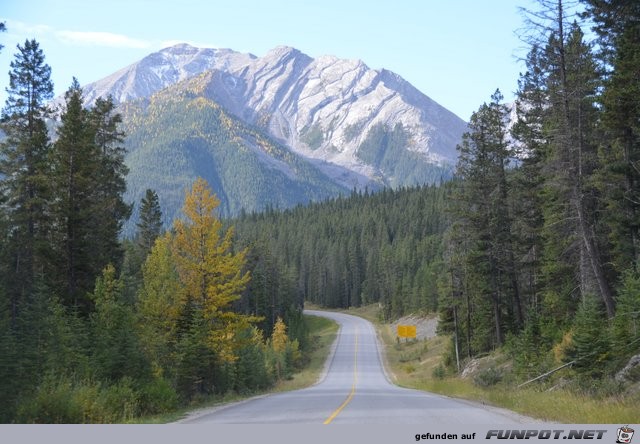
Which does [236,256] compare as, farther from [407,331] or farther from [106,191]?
[407,331]

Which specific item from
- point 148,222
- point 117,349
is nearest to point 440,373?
point 148,222

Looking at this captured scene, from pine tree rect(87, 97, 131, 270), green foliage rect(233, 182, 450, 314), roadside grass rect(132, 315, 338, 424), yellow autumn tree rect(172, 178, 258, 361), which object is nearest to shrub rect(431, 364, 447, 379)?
roadside grass rect(132, 315, 338, 424)

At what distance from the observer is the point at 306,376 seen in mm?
56594

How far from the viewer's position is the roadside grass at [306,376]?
684 inches

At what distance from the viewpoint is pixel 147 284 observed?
28875mm

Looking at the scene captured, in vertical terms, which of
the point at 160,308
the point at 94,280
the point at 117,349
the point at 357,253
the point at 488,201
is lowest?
the point at 117,349

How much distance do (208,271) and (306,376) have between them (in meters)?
30.9

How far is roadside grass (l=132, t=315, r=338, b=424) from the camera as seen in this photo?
17.4 metres

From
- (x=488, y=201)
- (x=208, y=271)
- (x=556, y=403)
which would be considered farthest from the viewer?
(x=488, y=201)

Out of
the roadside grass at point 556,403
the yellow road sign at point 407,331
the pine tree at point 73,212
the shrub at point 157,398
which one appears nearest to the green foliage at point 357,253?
the yellow road sign at point 407,331

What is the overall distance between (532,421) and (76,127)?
2566 centimetres

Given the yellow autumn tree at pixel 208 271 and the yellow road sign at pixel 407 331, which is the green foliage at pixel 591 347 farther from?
the yellow road sign at pixel 407 331

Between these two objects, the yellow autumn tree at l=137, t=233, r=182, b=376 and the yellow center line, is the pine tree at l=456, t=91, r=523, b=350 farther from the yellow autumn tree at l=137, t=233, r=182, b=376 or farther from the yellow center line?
the yellow autumn tree at l=137, t=233, r=182, b=376

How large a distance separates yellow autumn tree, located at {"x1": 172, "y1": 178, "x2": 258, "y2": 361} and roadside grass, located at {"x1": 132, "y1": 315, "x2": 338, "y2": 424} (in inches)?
122
